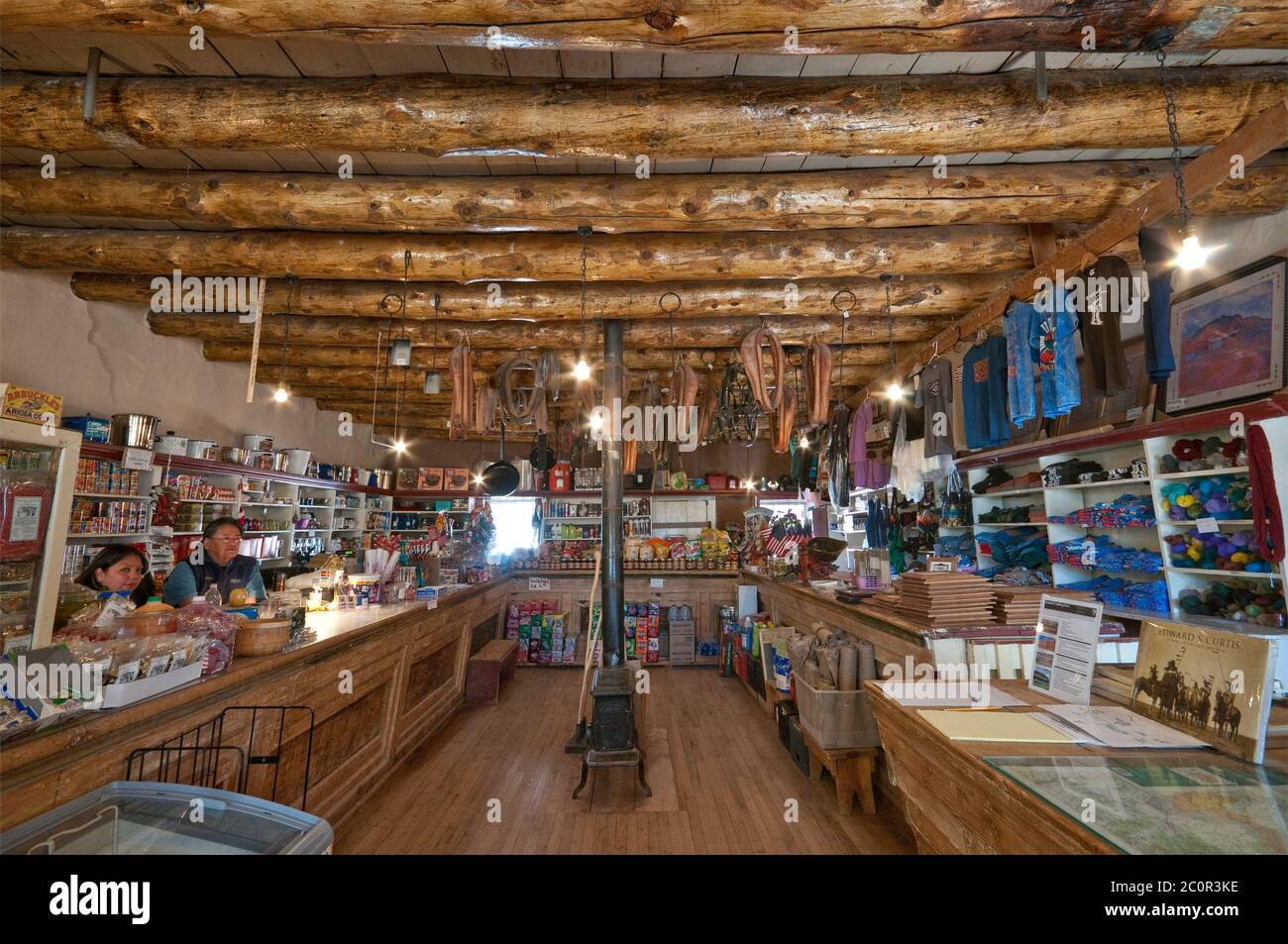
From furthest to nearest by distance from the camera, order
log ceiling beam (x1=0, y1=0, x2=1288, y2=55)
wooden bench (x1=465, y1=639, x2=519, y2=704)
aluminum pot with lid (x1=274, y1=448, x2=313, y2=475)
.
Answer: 1. aluminum pot with lid (x1=274, y1=448, x2=313, y2=475)
2. wooden bench (x1=465, y1=639, x2=519, y2=704)
3. log ceiling beam (x1=0, y1=0, x2=1288, y2=55)

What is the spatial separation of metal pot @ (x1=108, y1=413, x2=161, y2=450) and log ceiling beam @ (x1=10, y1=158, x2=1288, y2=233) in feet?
7.28

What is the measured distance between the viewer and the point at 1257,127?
2434 millimetres

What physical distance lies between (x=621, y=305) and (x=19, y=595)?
16.9 feet

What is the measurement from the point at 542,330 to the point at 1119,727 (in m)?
5.33

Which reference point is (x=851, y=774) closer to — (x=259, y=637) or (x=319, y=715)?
(x=319, y=715)

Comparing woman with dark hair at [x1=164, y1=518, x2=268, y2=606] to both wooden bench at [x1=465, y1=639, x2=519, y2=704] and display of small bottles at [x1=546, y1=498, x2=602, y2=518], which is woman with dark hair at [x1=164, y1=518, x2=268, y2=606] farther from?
display of small bottles at [x1=546, y1=498, x2=602, y2=518]

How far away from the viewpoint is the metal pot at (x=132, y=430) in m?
5.03

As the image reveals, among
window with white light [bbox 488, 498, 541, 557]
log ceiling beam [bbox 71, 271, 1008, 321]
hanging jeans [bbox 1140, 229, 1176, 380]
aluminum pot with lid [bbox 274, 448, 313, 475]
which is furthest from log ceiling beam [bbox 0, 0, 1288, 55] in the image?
window with white light [bbox 488, 498, 541, 557]

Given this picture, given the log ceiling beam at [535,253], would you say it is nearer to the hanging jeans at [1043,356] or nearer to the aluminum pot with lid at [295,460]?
the hanging jeans at [1043,356]

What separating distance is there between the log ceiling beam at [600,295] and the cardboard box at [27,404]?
4.41 ft

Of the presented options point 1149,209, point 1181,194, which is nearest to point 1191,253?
point 1181,194

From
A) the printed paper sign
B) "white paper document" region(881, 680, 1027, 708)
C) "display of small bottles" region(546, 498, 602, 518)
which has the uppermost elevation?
"display of small bottles" region(546, 498, 602, 518)

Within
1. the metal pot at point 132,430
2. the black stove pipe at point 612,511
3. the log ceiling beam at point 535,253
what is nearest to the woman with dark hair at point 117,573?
the metal pot at point 132,430

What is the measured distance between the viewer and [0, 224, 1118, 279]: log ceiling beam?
157 inches
